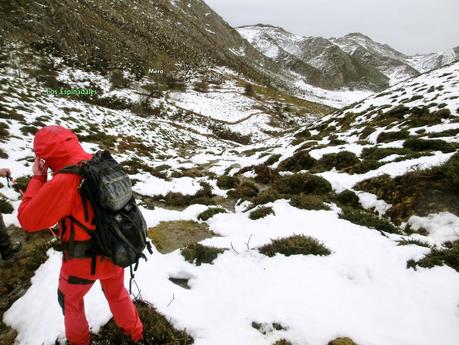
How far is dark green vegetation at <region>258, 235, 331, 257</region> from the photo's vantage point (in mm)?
5184

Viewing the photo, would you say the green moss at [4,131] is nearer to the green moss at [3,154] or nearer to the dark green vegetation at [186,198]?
the green moss at [3,154]

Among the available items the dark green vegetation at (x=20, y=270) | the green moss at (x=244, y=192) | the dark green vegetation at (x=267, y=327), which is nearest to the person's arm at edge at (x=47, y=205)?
the dark green vegetation at (x=20, y=270)

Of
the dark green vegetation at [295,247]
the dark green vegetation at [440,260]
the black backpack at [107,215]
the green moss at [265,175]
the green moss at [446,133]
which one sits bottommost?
the green moss at [265,175]

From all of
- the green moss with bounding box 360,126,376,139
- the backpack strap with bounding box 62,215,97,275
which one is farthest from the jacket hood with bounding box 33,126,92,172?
the green moss with bounding box 360,126,376,139

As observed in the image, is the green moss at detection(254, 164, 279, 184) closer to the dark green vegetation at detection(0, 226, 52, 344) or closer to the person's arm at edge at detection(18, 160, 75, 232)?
the dark green vegetation at detection(0, 226, 52, 344)

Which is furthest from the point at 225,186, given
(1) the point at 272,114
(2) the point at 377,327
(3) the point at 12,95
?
(1) the point at 272,114

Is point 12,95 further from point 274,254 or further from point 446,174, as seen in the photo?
point 446,174

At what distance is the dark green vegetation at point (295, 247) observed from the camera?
17.0 feet

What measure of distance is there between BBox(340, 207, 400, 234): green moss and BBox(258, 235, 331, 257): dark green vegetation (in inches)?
60.2

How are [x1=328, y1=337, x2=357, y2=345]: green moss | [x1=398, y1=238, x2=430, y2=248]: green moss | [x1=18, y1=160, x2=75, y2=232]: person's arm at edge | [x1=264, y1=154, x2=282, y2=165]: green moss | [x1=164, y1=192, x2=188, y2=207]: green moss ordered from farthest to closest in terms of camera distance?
[x1=264, y1=154, x2=282, y2=165]: green moss, [x1=164, y1=192, x2=188, y2=207]: green moss, [x1=398, y1=238, x2=430, y2=248]: green moss, [x1=328, y1=337, x2=357, y2=345]: green moss, [x1=18, y1=160, x2=75, y2=232]: person's arm at edge

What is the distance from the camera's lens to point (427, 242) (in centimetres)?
551

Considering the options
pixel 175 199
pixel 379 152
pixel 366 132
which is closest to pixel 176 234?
pixel 175 199

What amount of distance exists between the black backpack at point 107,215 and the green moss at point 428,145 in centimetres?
940

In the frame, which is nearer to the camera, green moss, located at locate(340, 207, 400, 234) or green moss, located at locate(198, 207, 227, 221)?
green moss, located at locate(340, 207, 400, 234)
